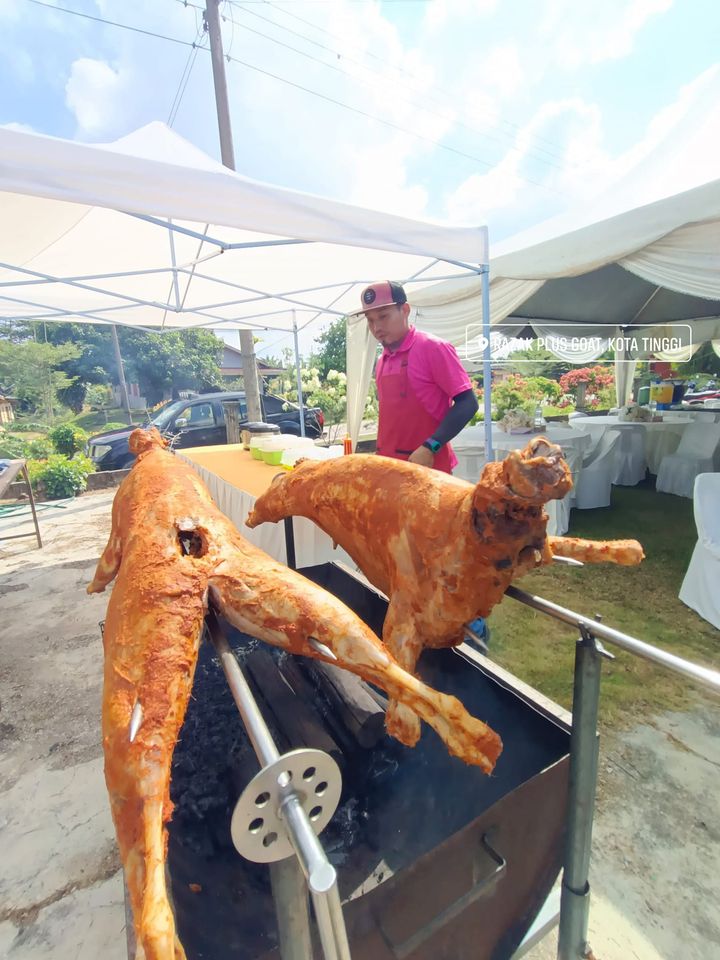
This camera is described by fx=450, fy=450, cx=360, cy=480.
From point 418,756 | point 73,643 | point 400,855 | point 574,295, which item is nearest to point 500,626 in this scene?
point 418,756

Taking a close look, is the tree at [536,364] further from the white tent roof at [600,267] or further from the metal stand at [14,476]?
the metal stand at [14,476]

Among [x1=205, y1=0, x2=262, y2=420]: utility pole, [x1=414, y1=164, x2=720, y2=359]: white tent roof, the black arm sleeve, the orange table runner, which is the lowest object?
the orange table runner

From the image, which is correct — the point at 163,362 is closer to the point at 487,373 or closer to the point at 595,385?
the point at 595,385

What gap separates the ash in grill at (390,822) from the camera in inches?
41.3

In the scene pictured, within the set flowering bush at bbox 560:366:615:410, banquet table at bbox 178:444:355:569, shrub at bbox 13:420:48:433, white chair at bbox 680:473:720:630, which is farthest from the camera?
flowering bush at bbox 560:366:615:410

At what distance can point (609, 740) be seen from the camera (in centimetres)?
220

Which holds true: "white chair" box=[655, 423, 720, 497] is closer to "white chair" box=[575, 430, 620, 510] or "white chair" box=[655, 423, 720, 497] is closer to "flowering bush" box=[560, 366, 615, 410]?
"white chair" box=[575, 430, 620, 510]

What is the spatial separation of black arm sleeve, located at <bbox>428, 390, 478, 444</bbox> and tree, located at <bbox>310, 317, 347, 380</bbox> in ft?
60.1

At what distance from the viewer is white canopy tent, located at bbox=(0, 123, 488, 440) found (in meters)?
2.04

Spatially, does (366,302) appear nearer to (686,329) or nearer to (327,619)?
(327,619)

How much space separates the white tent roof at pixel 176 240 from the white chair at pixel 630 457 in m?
3.61

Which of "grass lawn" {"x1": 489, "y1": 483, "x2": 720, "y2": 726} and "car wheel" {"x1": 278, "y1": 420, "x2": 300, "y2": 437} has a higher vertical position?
"car wheel" {"x1": 278, "y1": 420, "x2": 300, "y2": 437}

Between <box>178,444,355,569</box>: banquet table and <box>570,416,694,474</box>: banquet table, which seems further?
<box>570,416,694,474</box>: banquet table

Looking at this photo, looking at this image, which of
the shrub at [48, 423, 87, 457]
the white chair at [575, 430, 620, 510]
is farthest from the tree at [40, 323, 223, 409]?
the white chair at [575, 430, 620, 510]
